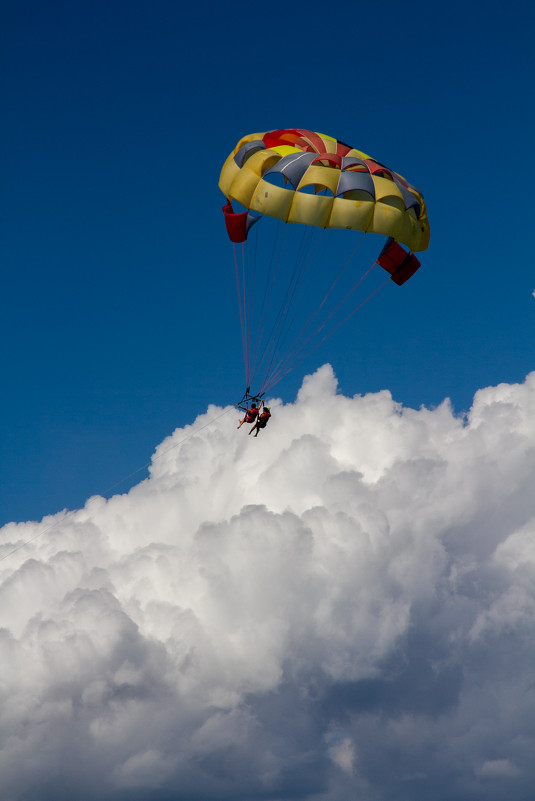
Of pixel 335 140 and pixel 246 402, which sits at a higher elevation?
pixel 335 140

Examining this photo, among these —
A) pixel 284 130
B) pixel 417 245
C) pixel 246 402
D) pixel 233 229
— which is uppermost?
pixel 284 130

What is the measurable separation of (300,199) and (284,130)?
→ 22.9ft

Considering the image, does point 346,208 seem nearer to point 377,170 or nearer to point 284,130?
point 377,170

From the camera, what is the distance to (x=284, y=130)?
163ft

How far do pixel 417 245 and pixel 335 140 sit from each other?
24.7ft

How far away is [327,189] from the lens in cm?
4503

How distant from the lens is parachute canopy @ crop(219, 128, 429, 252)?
44375mm

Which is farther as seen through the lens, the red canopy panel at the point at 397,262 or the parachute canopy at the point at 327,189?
the red canopy panel at the point at 397,262

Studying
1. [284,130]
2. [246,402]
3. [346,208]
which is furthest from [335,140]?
[246,402]

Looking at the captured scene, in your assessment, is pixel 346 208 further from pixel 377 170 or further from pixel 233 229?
pixel 233 229

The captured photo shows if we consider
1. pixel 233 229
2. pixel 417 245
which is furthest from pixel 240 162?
pixel 417 245

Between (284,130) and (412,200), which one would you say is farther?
(284,130)

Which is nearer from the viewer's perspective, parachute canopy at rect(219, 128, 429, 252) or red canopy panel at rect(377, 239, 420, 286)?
parachute canopy at rect(219, 128, 429, 252)

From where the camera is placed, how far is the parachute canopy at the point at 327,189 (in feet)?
146
